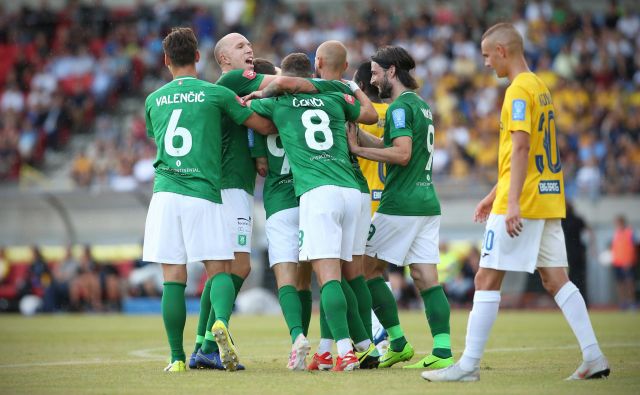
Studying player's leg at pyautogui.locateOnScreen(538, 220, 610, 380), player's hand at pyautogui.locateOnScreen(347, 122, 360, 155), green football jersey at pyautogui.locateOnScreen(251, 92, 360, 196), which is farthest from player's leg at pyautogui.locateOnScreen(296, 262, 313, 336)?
player's leg at pyautogui.locateOnScreen(538, 220, 610, 380)

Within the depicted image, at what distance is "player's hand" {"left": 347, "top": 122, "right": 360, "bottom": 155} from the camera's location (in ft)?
29.0

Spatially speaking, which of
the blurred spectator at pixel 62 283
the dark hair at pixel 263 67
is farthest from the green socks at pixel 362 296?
the blurred spectator at pixel 62 283

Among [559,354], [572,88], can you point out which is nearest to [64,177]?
[572,88]

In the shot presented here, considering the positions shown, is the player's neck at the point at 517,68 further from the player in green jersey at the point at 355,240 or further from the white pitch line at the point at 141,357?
the white pitch line at the point at 141,357

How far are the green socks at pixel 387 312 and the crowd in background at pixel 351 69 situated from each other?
12.3 m

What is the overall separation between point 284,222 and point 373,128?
5.87ft

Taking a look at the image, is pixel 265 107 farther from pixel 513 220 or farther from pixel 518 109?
pixel 513 220

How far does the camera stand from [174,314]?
844cm

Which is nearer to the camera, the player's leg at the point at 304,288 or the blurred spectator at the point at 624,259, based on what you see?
the player's leg at the point at 304,288

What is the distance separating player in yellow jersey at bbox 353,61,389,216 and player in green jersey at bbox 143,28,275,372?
1764 millimetres

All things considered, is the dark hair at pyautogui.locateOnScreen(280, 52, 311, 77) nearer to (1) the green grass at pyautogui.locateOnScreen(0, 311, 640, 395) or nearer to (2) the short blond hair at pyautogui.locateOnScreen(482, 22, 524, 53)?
(2) the short blond hair at pyautogui.locateOnScreen(482, 22, 524, 53)

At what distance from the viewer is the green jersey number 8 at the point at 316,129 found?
8484 mm

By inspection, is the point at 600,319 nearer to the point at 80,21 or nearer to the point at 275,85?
the point at 275,85

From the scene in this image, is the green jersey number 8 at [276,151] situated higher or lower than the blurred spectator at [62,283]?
higher
